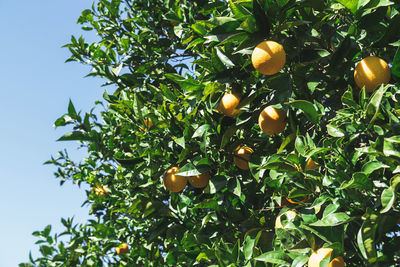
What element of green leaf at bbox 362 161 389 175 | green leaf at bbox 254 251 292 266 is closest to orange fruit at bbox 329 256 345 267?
green leaf at bbox 254 251 292 266

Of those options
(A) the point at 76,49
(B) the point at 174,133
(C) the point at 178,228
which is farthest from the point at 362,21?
(A) the point at 76,49

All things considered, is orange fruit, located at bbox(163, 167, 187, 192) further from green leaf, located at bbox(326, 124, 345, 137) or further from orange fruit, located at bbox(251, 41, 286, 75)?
green leaf, located at bbox(326, 124, 345, 137)

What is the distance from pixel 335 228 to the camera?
1.71 metres

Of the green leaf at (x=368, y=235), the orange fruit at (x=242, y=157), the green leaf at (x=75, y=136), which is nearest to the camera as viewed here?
the green leaf at (x=368, y=235)

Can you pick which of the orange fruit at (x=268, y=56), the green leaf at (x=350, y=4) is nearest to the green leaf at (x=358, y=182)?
the orange fruit at (x=268, y=56)

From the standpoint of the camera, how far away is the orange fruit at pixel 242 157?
8.05 feet

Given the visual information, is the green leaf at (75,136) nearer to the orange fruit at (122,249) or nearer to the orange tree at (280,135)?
the orange tree at (280,135)

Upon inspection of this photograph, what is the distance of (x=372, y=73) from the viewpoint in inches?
72.5

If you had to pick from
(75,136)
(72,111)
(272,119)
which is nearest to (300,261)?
(272,119)

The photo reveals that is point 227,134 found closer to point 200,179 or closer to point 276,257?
point 200,179

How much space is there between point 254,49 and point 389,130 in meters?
0.69

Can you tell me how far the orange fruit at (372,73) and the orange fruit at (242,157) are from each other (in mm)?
821

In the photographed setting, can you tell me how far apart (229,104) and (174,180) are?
0.63 metres

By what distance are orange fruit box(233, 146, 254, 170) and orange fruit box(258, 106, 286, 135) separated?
367mm
